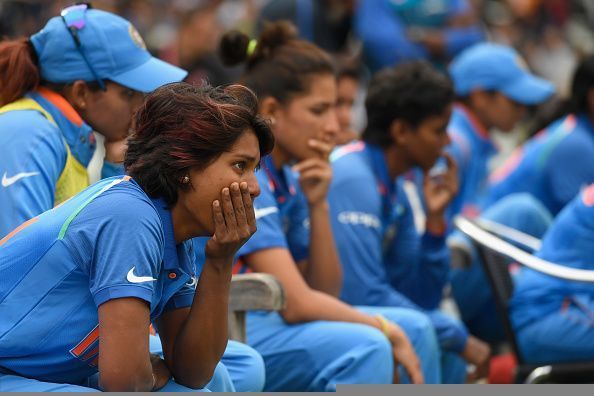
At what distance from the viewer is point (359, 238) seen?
4.62 m

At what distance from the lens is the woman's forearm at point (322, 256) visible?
167 inches

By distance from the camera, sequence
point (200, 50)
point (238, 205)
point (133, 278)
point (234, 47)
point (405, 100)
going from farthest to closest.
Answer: point (200, 50)
point (405, 100)
point (234, 47)
point (238, 205)
point (133, 278)

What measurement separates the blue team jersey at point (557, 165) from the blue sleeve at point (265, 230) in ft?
8.72

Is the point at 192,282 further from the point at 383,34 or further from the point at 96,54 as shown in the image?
the point at 383,34

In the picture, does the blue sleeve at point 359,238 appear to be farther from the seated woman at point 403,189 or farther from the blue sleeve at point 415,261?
the blue sleeve at point 415,261

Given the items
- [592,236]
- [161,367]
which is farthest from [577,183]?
[161,367]

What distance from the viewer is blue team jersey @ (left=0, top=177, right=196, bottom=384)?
2594 mm

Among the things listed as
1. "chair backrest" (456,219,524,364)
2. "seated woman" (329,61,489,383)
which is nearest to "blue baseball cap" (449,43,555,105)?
"seated woman" (329,61,489,383)

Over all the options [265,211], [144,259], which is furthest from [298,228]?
[144,259]

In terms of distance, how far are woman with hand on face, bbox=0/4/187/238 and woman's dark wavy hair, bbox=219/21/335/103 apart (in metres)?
0.57

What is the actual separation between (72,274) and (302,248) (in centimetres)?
191

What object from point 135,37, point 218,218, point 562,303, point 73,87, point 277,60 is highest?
point 218,218

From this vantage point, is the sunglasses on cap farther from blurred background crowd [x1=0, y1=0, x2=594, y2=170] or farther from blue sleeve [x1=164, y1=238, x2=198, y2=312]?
blurred background crowd [x1=0, y1=0, x2=594, y2=170]

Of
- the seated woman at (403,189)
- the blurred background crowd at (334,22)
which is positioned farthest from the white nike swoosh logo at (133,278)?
the blurred background crowd at (334,22)
